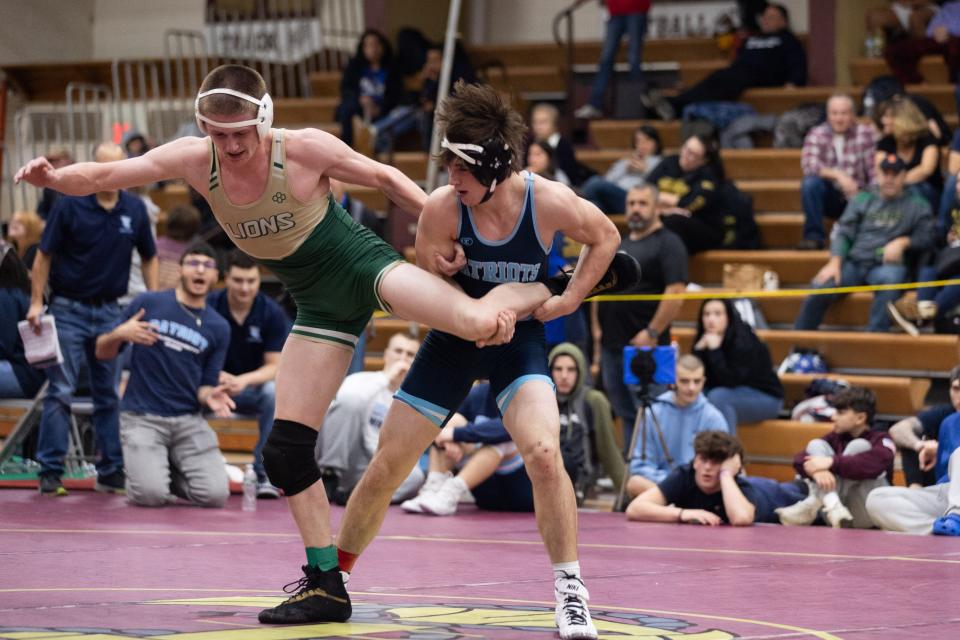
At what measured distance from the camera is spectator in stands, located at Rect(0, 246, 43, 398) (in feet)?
30.8

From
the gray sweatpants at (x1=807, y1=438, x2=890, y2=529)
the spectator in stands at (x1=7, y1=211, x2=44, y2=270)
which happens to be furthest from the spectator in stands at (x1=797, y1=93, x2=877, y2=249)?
the spectator in stands at (x1=7, y1=211, x2=44, y2=270)

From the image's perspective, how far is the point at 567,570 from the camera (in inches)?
179

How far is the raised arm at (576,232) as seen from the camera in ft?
15.5

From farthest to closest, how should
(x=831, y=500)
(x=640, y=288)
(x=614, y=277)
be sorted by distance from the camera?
(x=640, y=288), (x=831, y=500), (x=614, y=277)

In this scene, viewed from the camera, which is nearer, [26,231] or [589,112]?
[26,231]

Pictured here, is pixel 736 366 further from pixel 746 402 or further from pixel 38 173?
pixel 38 173

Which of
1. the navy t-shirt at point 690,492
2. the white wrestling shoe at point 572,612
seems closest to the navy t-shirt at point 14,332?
the navy t-shirt at point 690,492

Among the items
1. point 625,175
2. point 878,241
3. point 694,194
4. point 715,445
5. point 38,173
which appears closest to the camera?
Answer: point 38,173

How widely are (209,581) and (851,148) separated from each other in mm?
7171

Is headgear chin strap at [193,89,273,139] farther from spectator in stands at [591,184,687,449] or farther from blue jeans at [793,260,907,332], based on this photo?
blue jeans at [793,260,907,332]

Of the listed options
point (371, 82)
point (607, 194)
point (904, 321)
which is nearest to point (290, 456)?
point (904, 321)

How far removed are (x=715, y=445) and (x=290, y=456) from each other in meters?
3.70

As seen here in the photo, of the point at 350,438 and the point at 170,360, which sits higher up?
the point at 170,360

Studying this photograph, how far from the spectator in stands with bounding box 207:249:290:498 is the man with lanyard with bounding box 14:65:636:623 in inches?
174
